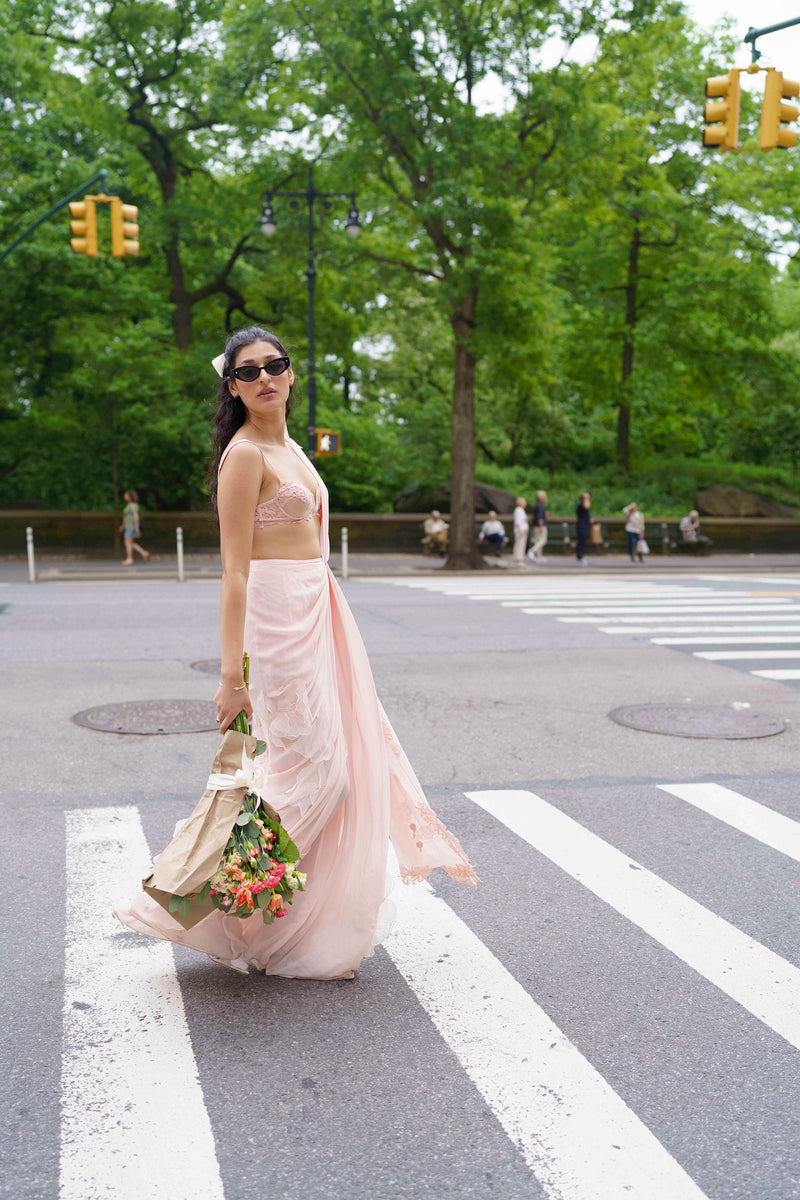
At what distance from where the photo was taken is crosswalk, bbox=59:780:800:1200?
9.16ft

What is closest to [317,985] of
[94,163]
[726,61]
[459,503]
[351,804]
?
[351,804]

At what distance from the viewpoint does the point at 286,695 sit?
12.5 feet

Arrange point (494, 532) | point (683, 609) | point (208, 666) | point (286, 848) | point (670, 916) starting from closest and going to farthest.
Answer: point (286, 848) < point (670, 916) < point (208, 666) < point (683, 609) < point (494, 532)

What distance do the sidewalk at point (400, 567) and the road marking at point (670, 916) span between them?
1796cm

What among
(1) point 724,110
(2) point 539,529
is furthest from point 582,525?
(1) point 724,110

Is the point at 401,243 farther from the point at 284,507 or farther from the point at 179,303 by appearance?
the point at 284,507

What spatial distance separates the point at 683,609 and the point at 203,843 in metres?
12.9

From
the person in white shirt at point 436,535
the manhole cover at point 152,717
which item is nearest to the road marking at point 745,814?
the manhole cover at point 152,717

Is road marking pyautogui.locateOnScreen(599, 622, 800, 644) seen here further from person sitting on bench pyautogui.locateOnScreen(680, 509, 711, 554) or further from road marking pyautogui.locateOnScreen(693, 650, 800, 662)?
person sitting on bench pyautogui.locateOnScreen(680, 509, 711, 554)

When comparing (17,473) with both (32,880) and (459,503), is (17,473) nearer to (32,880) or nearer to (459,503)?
(459,503)

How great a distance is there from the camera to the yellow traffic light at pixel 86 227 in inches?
684

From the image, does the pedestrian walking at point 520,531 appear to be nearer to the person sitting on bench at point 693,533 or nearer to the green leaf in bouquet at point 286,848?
the person sitting on bench at point 693,533

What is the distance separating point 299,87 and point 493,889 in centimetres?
2431

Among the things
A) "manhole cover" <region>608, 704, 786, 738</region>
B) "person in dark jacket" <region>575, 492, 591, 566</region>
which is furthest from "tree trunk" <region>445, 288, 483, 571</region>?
"manhole cover" <region>608, 704, 786, 738</region>
